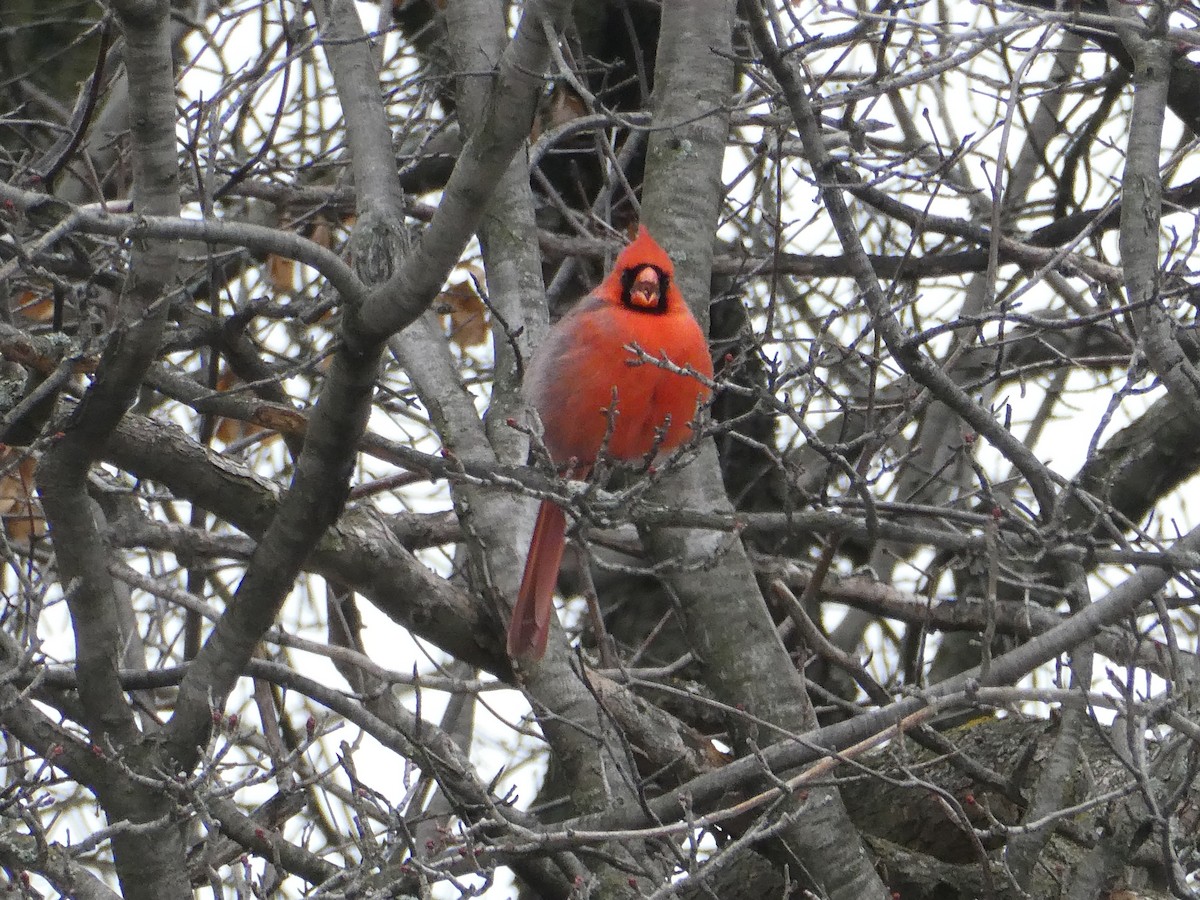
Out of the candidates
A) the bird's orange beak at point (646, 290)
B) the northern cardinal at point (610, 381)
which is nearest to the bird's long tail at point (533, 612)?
the northern cardinal at point (610, 381)

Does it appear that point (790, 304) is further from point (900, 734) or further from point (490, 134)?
point (490, 134)

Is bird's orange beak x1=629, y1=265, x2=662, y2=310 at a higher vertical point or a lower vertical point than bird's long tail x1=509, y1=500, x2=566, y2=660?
higher

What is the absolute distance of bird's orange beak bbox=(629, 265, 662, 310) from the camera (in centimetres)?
406

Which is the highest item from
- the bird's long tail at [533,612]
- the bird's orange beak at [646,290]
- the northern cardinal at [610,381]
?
the bird's orange beak at [646,290]

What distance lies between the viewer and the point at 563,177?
651 centimetres

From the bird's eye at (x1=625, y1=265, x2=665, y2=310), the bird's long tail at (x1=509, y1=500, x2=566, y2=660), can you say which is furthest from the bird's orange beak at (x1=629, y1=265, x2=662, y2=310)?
the bird's long tail at (x1=509, y1=500, x2=566, y2=660)

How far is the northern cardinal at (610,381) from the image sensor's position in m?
3.84

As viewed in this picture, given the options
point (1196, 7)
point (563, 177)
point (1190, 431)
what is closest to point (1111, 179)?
point (1190, 431)

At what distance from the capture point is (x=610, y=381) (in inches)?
154

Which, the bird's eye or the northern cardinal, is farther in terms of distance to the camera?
the bird's eye

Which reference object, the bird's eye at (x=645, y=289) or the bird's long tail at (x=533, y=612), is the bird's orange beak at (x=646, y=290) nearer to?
the bird's eye at (x=645, y=289)

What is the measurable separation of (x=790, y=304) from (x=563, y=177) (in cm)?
114

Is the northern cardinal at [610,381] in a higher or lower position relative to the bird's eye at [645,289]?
lower

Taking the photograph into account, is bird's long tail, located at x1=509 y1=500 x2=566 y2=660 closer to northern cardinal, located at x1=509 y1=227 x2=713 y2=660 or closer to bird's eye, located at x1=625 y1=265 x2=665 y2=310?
northern cardinal, located at x1=509 y1=227 x2=713 y2=660
